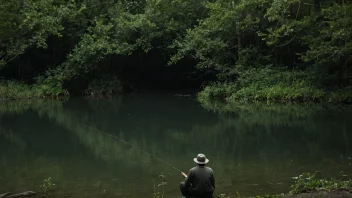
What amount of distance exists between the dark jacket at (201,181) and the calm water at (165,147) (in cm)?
184

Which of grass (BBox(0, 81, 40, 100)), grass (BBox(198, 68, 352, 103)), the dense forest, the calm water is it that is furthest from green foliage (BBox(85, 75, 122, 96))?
the calm water

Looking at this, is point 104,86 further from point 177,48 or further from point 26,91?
point 177,48

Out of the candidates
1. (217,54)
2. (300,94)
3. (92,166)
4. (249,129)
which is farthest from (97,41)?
(92,166)

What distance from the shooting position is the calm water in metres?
9.94

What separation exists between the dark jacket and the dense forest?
1629cm

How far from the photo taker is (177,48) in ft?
105

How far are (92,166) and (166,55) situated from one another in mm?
23007

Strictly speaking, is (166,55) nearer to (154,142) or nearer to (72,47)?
(72,47)

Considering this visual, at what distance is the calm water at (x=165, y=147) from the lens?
9938 mm

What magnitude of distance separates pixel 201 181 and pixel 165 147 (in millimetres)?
6968

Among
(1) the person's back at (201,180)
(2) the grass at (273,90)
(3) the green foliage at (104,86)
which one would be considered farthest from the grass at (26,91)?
(1) the person's back at (201,180)

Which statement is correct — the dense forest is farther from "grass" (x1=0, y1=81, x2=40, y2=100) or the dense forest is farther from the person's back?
the person's back

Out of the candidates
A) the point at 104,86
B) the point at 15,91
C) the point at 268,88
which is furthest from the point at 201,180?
the point at 104,86

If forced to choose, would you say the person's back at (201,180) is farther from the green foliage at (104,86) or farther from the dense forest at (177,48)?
the green foliage at (104,86)
